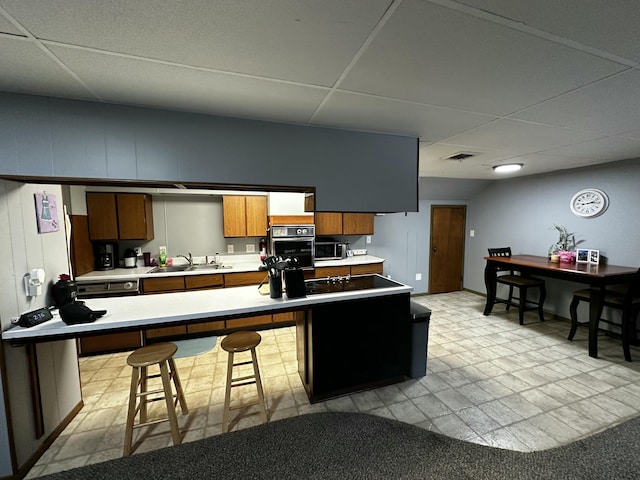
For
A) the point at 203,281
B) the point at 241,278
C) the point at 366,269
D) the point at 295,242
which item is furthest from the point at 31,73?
the point at 366,269

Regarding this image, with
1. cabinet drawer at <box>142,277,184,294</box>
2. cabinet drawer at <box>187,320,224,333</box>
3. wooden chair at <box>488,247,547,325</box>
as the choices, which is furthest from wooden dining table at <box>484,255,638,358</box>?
cabinet drawer at <box>142,277,184,294</box>

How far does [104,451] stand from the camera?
1.82m

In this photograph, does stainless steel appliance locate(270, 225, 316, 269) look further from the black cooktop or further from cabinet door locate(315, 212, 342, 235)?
the black cooktop

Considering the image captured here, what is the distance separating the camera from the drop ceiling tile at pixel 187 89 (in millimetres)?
1223

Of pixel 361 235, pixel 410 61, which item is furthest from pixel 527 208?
pixel 410 61

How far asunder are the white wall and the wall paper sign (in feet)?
0.10

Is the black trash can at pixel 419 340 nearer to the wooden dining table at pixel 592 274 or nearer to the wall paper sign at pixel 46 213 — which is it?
the wooden dining table at pixel 592 274

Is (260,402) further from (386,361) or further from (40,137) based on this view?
(40,137)

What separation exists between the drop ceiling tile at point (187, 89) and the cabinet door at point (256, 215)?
7.47 ft

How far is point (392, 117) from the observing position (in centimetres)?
187

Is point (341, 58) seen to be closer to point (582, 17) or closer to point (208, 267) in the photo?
point (582, 17)

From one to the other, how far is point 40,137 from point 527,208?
20.3 feet

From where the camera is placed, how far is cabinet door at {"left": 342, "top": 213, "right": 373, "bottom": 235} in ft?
14.6

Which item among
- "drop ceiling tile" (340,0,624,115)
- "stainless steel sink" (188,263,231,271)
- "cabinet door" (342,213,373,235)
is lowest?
"stainless steel sink" (188,263,231,271)
